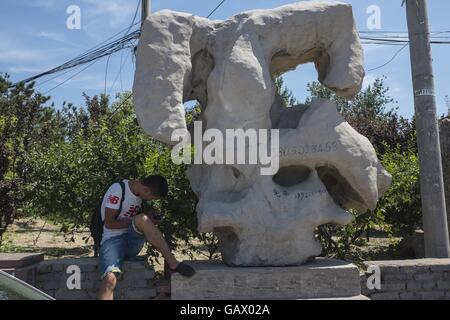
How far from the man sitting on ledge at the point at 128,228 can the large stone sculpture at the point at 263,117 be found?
43 centimetres

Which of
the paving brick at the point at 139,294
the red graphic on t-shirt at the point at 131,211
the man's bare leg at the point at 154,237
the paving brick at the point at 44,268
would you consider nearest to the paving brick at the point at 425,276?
the man's bare leg at the point at 154,237

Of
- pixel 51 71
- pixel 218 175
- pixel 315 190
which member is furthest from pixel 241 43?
pixel 51 71

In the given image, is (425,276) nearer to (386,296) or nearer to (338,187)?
(386,296)

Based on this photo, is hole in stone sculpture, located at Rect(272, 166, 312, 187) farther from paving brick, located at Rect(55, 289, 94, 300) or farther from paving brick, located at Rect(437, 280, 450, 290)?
paving brick, located at Rect(55, 289, 94, 300)

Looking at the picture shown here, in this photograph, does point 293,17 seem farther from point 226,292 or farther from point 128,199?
point 226,292

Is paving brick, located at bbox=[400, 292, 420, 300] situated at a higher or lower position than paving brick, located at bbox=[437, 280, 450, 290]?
lower

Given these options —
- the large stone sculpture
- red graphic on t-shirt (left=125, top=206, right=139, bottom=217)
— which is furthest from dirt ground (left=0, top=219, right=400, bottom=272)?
the large stone sculpture

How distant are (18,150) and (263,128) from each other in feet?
15.0

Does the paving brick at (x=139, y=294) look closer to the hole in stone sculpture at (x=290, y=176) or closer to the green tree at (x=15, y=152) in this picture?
the hole in stone sculpture at (x=290, y=176)

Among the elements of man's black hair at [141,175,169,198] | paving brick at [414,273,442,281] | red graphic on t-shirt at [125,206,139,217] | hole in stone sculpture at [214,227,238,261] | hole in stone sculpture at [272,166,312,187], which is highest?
hole in stone sculpture at [272,166,312,187]

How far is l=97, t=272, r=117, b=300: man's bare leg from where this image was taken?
4125 mm

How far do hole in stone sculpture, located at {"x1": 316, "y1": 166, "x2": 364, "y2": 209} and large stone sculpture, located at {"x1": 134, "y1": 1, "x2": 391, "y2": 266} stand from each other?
0.01 m

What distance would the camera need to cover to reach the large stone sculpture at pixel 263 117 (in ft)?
14.6

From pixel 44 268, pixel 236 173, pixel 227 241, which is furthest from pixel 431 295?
pixel 44 268
